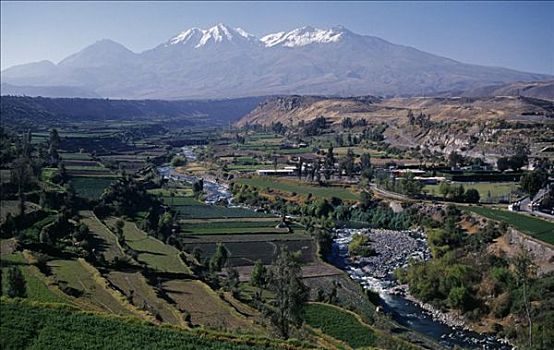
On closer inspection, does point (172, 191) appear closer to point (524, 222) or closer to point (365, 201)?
point (365, 201)

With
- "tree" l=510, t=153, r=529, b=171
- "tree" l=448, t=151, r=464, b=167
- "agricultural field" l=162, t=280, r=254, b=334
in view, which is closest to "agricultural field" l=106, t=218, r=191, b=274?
"agricultural field" l=162, t=280, r=254, b=334

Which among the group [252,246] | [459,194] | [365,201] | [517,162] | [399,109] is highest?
[399,109]

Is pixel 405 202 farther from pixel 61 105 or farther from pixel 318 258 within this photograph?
pixel 61 105

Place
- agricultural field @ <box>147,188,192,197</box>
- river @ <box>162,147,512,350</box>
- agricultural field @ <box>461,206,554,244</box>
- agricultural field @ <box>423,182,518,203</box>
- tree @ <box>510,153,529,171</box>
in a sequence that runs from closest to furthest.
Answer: river @ <box>162,147,512,350</box> < agricultural field @ <box>461,206,554,244</box> < agricultural field @ <box>423,182,518,203</box> < agricultural field @ <box>147,188,192,197</box> < tree @ <box>510,153,529,171</box>

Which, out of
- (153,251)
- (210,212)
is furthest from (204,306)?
(210,212)

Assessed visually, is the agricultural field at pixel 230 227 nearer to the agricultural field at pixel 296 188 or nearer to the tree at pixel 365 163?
the agricultural field at pixel 296 188

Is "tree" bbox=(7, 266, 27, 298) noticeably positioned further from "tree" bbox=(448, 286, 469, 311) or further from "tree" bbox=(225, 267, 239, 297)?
"tree" bbox=(448, 286, 469, 311)

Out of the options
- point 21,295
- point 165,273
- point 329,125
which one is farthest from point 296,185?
point 329,125

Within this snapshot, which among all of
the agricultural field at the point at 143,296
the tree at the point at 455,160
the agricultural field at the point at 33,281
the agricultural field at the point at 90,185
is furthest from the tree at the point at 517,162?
the agricultural field at the point at 33,281

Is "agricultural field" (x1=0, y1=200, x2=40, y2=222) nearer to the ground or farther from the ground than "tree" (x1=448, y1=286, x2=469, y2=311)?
farther from the ground
